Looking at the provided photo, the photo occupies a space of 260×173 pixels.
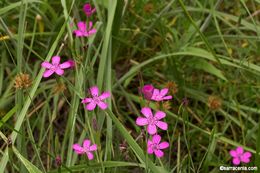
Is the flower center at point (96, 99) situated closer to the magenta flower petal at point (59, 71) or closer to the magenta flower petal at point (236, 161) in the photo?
the magenta flower petal at point (59, 71)

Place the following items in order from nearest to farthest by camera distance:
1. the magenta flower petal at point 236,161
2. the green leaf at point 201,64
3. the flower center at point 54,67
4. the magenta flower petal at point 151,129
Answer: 1. the magenta flower petal at point 151,129
2. the flower center at point 54,67
3. the magenta flower petal at point 236,161
4. the green leaf at point 201,64

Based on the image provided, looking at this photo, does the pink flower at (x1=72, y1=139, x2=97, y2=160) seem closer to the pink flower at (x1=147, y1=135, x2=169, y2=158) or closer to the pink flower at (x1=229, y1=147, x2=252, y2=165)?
the pink flower at (x1=147, y1=135, x2=169, y2=158)

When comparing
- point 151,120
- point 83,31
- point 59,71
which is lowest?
point 151,120

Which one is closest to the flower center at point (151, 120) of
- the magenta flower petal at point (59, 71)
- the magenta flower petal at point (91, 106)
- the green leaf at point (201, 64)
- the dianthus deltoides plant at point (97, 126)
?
the dianthus deltoides plant at point (97, 126)

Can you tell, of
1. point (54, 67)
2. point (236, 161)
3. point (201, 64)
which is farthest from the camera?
point (201, 64)

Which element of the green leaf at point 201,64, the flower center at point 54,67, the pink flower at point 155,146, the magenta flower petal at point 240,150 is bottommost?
the magenta flower petal at point 240,150

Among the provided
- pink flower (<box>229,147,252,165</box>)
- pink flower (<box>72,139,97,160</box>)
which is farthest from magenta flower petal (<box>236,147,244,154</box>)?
pink flower (<box>72,139,97,160</box>)

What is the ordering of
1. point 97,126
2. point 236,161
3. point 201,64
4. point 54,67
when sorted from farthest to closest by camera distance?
point 201,64, point 236,161, point 54,67, point 97,126

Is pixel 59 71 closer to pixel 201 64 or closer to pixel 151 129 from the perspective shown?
pixel 151 129

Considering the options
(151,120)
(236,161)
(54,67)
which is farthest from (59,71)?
(236,161)

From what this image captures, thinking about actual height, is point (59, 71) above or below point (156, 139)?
above

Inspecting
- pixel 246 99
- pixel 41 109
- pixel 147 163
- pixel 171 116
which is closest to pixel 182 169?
pixel 147 163

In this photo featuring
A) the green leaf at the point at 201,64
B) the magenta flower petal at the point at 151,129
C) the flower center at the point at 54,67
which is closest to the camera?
the magenta flower petal at the point at 151,129
